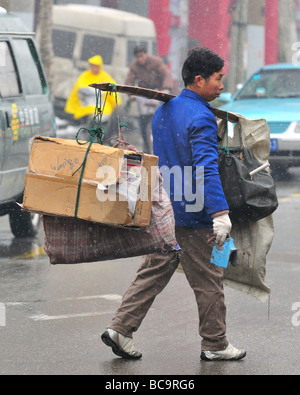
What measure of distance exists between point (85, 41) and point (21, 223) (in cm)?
1524

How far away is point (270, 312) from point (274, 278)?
3.95 ft

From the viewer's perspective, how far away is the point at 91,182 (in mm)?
→ 5035

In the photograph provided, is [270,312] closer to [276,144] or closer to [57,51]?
[276,144]

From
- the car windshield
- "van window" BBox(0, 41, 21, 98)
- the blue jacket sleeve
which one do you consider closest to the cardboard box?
the blue jacket sleeve

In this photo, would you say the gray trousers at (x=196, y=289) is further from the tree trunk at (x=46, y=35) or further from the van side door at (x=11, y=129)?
the tree trunk at (x=46, y=35)

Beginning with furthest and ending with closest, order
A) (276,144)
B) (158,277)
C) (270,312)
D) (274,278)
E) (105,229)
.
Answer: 1. (276,144)
2. (274,278)
3. (270,312)
4. (158,277)
5. (105,229)

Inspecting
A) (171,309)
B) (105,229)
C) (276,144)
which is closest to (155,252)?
(105,229)

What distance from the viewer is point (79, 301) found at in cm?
703

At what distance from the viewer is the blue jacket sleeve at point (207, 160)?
5.17m

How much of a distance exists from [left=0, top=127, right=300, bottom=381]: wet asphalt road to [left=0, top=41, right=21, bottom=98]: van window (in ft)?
5.10

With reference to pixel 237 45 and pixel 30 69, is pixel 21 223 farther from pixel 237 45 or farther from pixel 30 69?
pixel 237 45

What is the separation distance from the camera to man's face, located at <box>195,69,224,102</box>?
5441 mm

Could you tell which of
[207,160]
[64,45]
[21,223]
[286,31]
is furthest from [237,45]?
[207,160]

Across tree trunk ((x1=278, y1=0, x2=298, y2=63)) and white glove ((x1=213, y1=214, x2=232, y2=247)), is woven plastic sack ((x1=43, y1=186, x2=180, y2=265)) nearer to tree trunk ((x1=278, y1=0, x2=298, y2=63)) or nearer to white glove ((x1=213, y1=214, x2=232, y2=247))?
white glove ((x1=213, y1=214, x2=232, y2=247))
